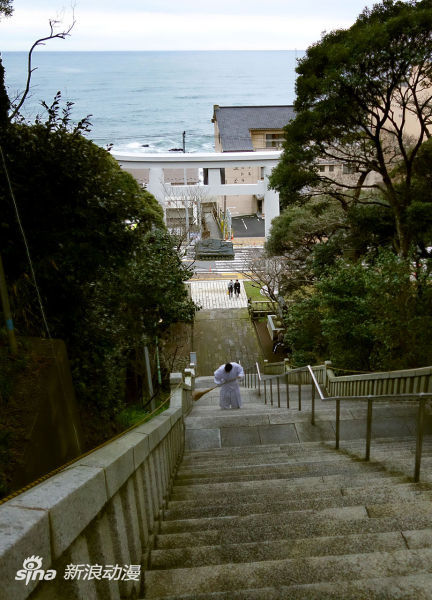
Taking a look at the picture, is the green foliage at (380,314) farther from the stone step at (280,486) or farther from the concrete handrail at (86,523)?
the concrete handrail at (86,523)

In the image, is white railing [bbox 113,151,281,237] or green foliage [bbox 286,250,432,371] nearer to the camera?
green foliage [bbox 286,250,432,371]

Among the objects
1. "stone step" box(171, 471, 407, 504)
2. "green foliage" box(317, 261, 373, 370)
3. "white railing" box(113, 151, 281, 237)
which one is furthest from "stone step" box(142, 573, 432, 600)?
"white railing" box(113, 151, 281, 237)

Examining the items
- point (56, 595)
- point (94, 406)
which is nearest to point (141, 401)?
point (94, 406)

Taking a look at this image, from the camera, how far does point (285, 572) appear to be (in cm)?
236

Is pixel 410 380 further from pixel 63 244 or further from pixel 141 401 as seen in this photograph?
pixel 141 401

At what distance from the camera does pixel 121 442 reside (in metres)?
3.01

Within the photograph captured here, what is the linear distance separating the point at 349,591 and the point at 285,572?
0.35 metres

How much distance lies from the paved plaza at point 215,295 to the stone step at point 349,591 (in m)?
24.6

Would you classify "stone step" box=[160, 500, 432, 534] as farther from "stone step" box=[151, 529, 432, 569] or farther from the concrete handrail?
"stone step" box=[151, 529, 432, 569]

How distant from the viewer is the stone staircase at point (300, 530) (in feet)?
7.47

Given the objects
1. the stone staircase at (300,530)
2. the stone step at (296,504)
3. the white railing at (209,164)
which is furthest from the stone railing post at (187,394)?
the white railing at (209,164)

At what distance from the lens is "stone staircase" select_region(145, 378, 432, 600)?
89.7 inches

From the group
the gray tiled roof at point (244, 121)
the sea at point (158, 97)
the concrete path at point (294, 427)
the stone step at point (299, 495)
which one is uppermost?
the sea at point (158, 97)

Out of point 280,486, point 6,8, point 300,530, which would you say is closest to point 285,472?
point 280,486
